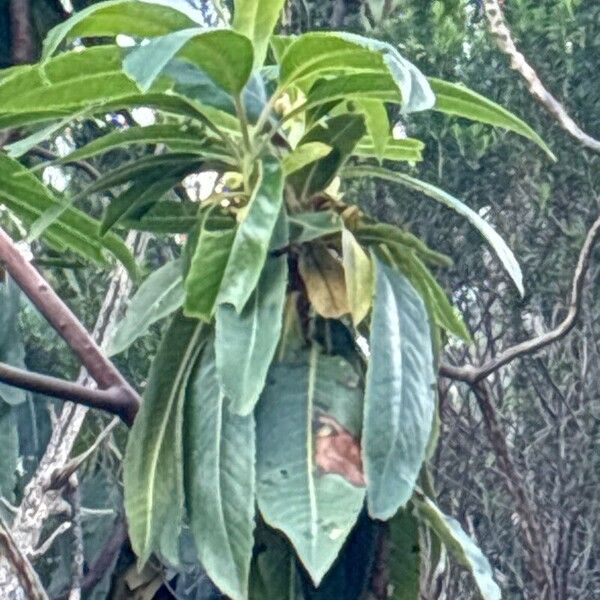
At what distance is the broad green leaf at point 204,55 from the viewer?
38.3 inches

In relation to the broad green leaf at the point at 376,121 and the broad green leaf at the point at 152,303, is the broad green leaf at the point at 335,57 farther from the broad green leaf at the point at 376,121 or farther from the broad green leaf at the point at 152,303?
the broad green leaf at the point at 152,303

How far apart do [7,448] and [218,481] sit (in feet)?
4.26

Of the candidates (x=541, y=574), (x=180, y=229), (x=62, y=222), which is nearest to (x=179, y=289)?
(x=180, y=229)

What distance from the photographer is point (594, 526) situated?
2.62 metres

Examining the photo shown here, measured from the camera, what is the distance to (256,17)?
1216 millimetres

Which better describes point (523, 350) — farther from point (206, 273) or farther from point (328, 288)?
point (206, 273)

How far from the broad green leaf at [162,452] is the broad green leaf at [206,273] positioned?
0.12 m

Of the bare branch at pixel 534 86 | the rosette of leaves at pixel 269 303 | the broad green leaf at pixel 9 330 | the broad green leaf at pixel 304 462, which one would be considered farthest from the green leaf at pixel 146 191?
the broad green leaf at pixel 9 330

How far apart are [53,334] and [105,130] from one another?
704 millimetres

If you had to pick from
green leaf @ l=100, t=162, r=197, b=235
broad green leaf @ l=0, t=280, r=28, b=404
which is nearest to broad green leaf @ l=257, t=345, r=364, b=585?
green leaf @ l=100, t=162, r=197, b=235

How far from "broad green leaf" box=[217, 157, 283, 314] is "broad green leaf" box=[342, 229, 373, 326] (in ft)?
0.25

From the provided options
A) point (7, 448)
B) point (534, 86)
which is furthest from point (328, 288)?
point (7, 448)

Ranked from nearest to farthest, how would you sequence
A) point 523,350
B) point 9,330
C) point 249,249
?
point 249,249
point 523,350
point 9,330

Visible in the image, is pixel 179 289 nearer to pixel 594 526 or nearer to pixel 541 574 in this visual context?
pixel 541 574
